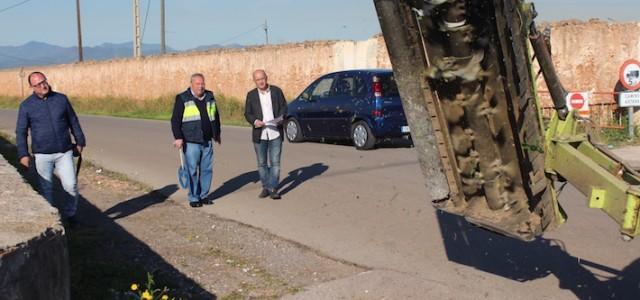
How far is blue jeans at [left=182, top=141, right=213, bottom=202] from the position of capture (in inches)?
379

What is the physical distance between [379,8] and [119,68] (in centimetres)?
4178

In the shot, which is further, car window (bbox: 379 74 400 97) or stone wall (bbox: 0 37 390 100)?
stone wall (bbox: 0 37 390 100)

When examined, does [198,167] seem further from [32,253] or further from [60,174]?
[32,253]

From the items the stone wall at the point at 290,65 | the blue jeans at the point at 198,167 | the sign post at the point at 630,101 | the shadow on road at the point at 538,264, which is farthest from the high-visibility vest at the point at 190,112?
the sign post at the point at 630,101

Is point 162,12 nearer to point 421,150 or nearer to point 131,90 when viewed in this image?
point 131,90

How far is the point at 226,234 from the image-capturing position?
802 cm

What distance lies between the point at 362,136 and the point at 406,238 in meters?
7.92

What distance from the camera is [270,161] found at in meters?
10.2

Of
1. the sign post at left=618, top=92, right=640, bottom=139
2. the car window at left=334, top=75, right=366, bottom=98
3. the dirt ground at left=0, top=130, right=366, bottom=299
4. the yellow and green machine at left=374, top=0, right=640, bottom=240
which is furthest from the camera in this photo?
the car window at left=334, top=75, right=366, bottom=98

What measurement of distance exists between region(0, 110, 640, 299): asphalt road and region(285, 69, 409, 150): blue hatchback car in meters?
1.72

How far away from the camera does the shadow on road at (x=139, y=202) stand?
9.36 metres

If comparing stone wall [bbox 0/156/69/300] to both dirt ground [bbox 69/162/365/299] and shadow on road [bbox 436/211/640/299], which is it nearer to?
dirt ground [bbox 69/162/365/299]

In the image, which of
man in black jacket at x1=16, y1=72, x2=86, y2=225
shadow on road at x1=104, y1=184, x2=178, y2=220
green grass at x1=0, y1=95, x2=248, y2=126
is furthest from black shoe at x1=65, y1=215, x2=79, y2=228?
green grass at x1=0, y1=95, x2=248, y2=126

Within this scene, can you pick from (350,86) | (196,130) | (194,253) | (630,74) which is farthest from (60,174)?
(630,74)
